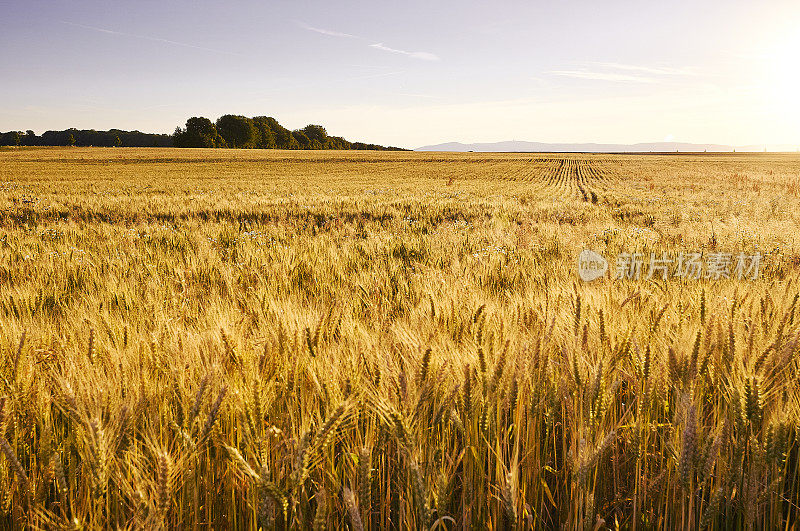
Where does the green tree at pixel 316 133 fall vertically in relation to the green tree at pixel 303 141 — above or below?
above

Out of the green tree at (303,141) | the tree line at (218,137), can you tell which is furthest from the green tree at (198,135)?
the green tree at (303,141)

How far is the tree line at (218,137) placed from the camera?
3853 inches

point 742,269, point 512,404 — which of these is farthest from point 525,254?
point 512,404

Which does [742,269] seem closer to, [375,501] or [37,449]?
[375,501]

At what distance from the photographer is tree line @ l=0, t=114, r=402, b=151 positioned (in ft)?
321

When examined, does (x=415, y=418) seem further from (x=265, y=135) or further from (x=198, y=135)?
(x=265, y=135)

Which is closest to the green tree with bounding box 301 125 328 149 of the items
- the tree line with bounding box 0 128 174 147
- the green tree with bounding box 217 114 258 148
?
the green tree with bounding box 217 114 258 148

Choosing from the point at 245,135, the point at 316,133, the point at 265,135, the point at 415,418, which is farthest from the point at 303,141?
the point at 415,418

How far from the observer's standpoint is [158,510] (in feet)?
3.14

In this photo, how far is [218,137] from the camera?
3831 inches

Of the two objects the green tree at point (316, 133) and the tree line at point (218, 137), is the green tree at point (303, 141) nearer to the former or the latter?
the tree line at point (218, 137)

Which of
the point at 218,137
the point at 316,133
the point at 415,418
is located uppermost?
the point at 316,133

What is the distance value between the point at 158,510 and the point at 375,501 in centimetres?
59

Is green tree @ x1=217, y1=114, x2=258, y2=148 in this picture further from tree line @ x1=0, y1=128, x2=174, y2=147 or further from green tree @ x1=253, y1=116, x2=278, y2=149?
tree line @ x1=0, y1=128, x2=174, y2=147
